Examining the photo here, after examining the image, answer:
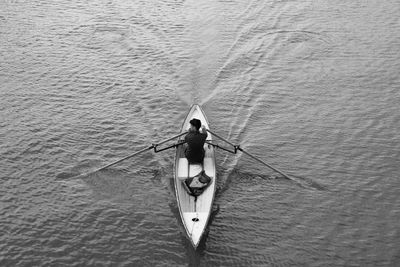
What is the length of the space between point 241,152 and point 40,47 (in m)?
17.4

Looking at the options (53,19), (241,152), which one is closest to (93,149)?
(241,152)

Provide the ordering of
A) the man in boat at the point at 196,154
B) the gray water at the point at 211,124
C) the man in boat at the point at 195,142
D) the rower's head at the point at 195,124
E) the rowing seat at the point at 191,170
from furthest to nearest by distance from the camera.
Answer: the man in boat at the point at 195,142 → the rower's head at the point at 195,124 → the rowing seat at the point at 191,170 → the man in boat at the point at 196,154 → the gray water at the point at 211,124

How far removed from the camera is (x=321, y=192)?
23.2m

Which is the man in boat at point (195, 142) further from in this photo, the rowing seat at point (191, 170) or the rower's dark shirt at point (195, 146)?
the rowing seat at point (191, 170)

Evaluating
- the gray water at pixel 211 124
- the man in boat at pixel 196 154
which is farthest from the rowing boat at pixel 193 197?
the gray water at pixel 211 124

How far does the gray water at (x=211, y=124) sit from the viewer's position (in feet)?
67.1

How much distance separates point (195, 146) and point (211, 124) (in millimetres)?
4981

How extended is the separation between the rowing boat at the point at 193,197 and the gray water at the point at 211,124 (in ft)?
3.16

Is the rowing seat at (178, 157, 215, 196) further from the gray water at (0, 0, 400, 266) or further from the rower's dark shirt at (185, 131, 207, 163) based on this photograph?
the gray water at (0, 0, 400, 266)

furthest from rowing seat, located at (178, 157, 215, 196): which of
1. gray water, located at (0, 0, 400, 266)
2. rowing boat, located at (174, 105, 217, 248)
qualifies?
gray water, located at (0, 0, 400, 266)

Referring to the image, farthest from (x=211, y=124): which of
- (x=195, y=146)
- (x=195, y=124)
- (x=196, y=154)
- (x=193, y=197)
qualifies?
(x=193, y=197)

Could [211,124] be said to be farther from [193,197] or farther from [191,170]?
[193,197]

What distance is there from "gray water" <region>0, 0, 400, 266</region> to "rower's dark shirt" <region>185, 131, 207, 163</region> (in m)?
1.44

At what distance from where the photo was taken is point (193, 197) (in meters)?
21.2
